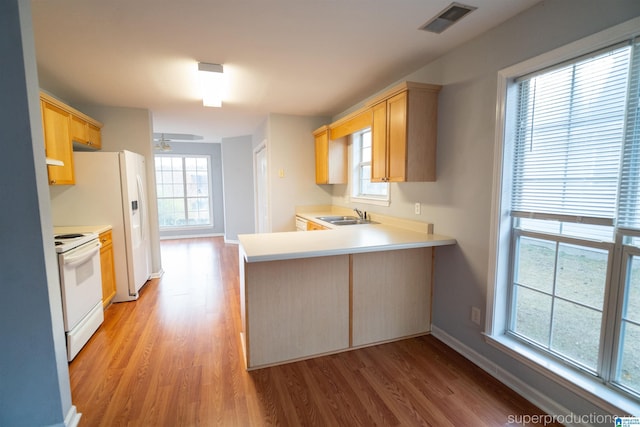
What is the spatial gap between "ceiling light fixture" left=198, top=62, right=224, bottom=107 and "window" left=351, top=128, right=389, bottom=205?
1748 millimetres

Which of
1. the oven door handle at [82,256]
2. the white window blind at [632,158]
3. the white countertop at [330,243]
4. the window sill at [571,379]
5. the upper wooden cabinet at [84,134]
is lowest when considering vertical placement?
the window sill at [571,379]

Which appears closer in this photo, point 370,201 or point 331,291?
point 331,291

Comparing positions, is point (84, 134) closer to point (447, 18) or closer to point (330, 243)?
point (330, 243)

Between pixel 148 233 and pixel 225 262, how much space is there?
1.38m

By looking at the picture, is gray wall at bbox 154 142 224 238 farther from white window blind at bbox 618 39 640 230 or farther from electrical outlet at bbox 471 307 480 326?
white window blind at bbox 618 39 640 230

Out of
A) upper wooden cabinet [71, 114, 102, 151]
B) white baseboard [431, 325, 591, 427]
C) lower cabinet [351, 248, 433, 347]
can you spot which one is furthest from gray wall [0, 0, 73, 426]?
white baseboard [431, 325, 591, 427]

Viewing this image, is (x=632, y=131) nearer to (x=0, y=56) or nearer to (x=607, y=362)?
(x=607, y=362)

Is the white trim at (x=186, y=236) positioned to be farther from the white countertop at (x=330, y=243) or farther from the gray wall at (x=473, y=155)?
the gray wall at (x=473, y=155)

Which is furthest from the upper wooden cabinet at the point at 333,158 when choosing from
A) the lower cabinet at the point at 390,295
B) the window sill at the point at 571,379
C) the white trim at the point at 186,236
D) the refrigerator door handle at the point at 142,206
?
the white trim at the point at 186,236

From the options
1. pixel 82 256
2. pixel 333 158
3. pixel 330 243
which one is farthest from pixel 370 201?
pixel 82 256

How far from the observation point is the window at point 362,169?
376 centimetres

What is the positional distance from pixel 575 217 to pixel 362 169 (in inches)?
101

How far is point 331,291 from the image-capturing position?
2.31 m

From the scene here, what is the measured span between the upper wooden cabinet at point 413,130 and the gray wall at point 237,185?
15.2ft
